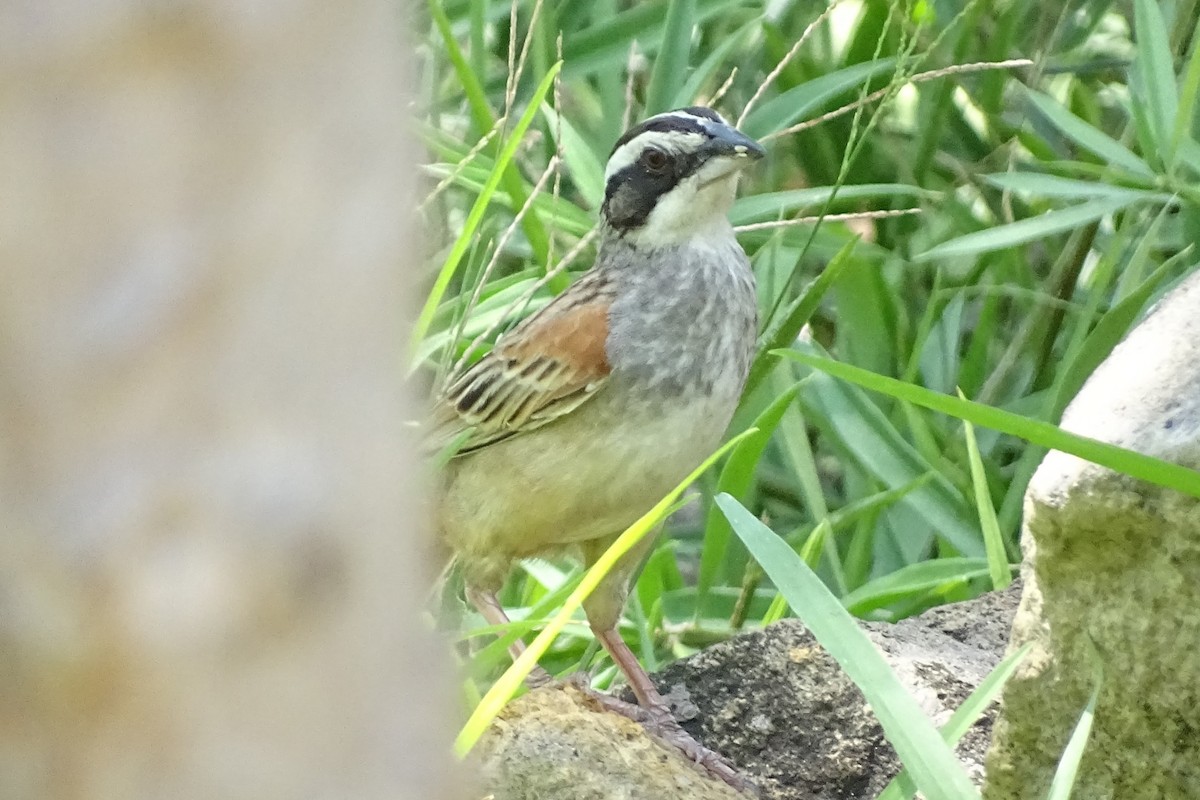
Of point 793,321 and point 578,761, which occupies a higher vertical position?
point 793,321

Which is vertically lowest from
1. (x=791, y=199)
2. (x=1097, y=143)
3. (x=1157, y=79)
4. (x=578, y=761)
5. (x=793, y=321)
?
(x=578, y=761)

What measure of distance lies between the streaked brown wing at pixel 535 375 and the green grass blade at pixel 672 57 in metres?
0.54

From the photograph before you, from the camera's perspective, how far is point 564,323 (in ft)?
7.29

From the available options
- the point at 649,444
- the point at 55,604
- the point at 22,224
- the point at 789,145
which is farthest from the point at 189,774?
the point at 789,145

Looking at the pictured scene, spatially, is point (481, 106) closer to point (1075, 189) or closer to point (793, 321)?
point (793, 321)

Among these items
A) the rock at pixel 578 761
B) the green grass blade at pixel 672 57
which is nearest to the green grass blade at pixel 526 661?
the rock at pixel 578 761

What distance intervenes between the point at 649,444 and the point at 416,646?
1.55 meters

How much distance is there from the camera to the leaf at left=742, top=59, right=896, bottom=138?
276cm

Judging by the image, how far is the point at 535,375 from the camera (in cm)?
221

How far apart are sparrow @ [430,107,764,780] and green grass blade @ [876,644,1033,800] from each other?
2.00ft

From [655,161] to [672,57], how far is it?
506mm

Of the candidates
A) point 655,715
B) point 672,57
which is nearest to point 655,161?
point 672,57

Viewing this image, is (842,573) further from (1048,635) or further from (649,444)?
(1048,635)

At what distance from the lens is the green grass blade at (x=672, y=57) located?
8.80 feet
